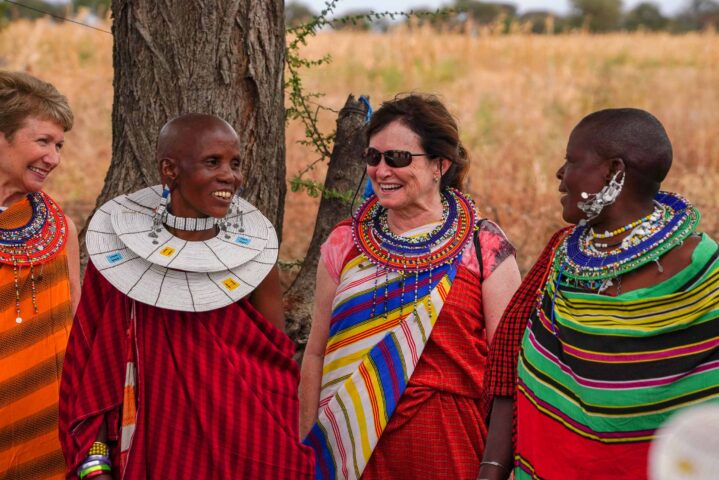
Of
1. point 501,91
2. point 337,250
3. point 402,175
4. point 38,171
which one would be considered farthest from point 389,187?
point 501,91

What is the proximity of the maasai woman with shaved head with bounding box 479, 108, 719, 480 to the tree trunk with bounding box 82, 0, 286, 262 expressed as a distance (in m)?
1.87

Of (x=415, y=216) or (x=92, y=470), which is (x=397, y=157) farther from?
(x=92, y=470)

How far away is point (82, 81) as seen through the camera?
47.0 ft

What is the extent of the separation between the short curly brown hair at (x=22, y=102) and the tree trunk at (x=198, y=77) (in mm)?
670

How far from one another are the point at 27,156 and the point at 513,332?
195cm

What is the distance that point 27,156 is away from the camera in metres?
3.53

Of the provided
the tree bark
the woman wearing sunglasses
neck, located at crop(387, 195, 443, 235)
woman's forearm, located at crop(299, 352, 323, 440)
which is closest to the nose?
the woman wearing sunglasses

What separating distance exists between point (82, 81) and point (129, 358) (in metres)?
12.2

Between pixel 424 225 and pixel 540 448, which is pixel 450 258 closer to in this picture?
pixel 424 225

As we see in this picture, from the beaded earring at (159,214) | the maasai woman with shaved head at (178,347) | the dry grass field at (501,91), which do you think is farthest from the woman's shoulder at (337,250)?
the dry grass field at (501,91)

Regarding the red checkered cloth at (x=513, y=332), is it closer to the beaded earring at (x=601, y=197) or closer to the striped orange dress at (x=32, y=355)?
the beaded earring at (x=601, y=197)

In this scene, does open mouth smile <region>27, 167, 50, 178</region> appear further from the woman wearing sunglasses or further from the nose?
the woman wearing sunglasses

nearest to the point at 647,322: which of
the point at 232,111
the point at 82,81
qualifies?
the point at 232,111

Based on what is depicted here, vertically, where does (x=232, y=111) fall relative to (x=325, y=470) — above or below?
above
